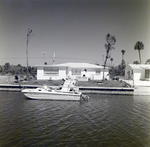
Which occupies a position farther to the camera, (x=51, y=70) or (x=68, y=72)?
(x=68, y=72)

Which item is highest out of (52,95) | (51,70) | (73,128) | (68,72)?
(51,70)

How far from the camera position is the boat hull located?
17875 mm

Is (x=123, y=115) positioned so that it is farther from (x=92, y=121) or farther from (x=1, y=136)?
(x=1, y=136)

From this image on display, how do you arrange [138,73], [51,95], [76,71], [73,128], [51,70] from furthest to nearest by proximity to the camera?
[76,71]
[138,73]
[51,70]
[51,95]
[73,128]

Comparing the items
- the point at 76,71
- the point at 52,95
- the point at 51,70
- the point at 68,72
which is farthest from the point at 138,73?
the point at 52,95

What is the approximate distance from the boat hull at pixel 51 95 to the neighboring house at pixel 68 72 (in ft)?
44.1

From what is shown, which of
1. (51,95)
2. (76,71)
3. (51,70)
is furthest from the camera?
(76,71)

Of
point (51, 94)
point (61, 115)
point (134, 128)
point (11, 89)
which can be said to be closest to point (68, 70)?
point (11, 89)

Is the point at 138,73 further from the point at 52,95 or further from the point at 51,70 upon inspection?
the point at 52,95

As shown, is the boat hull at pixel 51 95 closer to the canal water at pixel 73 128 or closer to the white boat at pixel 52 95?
the white boat at pixel 52 95

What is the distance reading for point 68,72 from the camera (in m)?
33.4

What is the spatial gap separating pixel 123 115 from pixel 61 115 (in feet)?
17.1

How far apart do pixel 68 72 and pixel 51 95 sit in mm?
15829

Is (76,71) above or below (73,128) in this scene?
above
